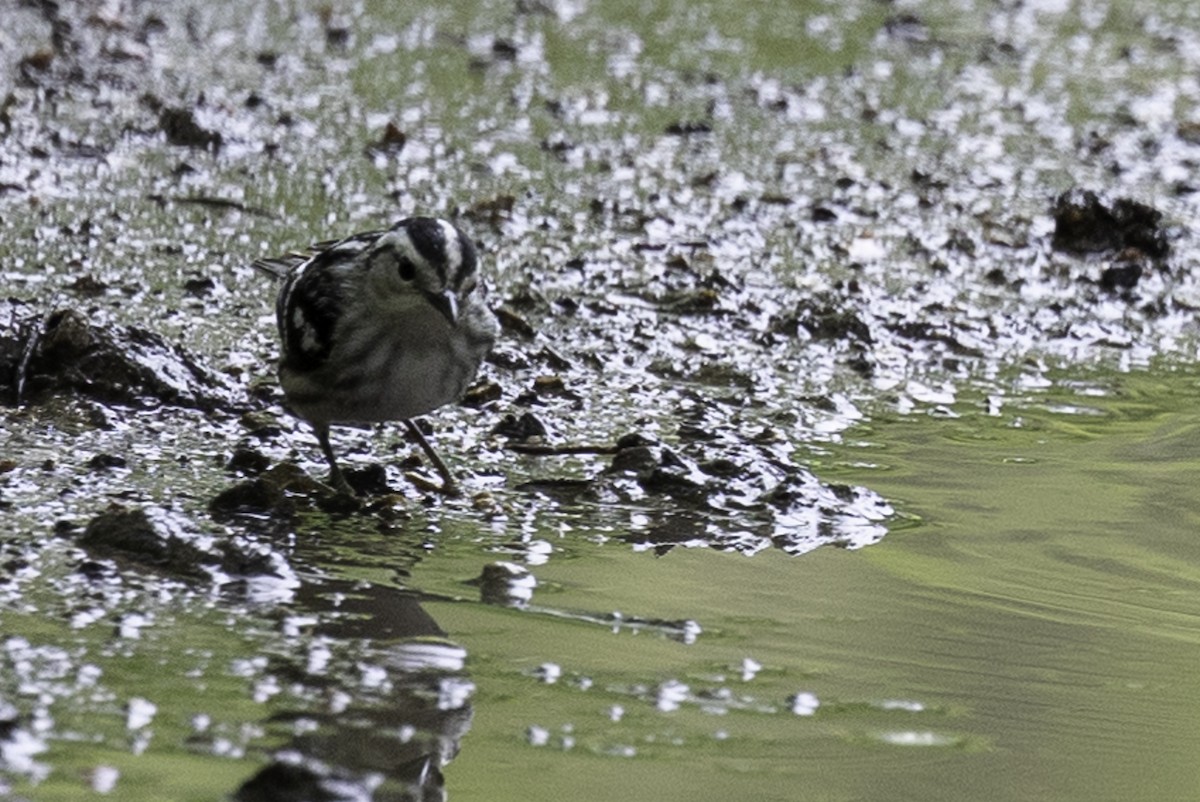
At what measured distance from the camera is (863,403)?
617cm

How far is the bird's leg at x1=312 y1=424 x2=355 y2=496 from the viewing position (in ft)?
16.6

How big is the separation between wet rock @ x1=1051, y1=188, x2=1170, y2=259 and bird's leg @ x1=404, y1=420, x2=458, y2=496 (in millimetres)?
3704

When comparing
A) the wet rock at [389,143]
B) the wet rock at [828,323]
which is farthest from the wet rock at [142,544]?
the wet rock at [389,143]

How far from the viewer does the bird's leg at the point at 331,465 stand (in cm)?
504

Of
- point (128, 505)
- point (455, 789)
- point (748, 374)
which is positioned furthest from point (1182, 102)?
point (455, 789)

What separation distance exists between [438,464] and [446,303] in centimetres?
55

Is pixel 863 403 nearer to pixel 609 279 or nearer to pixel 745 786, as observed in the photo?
pixel 609 279

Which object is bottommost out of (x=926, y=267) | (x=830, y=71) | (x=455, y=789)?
(x=455, y=789)

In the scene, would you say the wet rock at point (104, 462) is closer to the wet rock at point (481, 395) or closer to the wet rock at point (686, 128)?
the wet rock at point (481, 395)

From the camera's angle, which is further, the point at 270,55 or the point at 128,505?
the point at 270,55

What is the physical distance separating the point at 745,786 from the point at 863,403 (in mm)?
2853

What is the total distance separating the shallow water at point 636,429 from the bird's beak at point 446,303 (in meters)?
0.51

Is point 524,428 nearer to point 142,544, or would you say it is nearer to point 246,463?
point 246,463

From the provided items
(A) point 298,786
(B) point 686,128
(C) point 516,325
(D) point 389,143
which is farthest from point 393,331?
(B) point 686,128
